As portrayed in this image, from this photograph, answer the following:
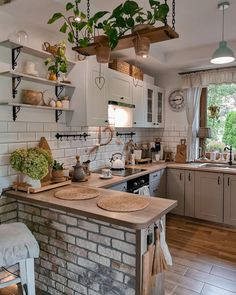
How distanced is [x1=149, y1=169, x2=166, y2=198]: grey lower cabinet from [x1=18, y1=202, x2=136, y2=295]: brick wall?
1.83 meters

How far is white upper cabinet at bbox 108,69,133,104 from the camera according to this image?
Result: 303 centimetres

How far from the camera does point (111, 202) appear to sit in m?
1.80

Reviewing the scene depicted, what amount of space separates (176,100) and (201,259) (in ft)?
9.01

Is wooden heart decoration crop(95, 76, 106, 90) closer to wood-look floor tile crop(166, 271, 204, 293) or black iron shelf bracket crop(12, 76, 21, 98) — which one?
black iron shelf bracket crop(12, 76, 21, 98)

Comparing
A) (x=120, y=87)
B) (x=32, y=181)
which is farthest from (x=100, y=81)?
(x=32, y=181)

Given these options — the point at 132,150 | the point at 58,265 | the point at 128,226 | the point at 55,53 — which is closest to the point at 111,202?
the point at 128,226

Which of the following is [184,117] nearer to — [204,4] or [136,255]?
[204,4]

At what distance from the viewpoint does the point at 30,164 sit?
6.59ft

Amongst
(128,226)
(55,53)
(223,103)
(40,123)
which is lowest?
(128,226)

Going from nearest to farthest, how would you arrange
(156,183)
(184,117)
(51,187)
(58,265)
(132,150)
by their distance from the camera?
(58,265) → (51,187) → (156,183) → (132,150) → (184,117)

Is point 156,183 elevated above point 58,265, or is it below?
above

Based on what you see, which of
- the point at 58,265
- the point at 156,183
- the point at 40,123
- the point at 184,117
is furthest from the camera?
the point at 184,117

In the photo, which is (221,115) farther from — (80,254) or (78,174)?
(80,254)

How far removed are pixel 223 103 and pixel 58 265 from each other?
364 centimetres
